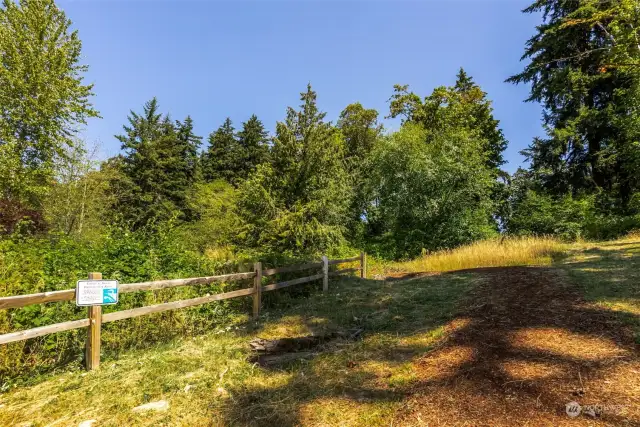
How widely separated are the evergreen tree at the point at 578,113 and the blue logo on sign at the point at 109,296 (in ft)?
67.9

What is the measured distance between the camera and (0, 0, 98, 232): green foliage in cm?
1494

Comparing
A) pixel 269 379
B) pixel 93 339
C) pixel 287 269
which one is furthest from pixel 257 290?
pixel 269 379

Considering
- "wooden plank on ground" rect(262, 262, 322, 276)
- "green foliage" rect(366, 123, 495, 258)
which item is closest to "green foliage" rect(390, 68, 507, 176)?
"green foliage" rect(366, 123, 495, 258)

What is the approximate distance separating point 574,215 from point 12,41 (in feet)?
90.7

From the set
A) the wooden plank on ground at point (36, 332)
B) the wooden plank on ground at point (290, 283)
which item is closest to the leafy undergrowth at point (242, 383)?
the wooden plank on ground at point (36, 332)

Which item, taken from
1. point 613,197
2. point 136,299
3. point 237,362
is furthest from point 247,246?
point 613,197

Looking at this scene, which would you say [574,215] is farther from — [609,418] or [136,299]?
[136,299]

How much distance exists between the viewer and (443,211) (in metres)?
18.7

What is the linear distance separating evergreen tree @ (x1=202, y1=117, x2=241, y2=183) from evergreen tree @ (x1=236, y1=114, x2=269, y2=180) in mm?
612

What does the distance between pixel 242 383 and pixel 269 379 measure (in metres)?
0.29

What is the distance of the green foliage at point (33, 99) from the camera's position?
14938 millimetres

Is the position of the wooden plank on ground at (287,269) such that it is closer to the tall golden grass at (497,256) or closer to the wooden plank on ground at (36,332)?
the wooden plank on ground at (36,332)

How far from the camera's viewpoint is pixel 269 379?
3.78 m

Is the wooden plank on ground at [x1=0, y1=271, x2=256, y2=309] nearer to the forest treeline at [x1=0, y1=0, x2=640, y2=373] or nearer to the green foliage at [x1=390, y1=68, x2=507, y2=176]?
the forest treeline at [x1=0, y1=0, x2=640, y2=373]
